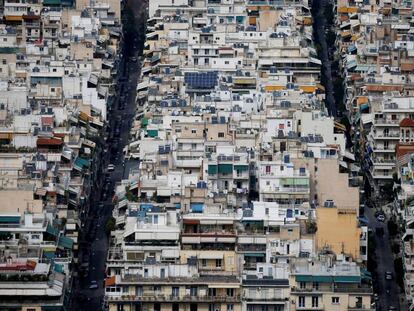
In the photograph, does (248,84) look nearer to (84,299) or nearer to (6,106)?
(6,106)

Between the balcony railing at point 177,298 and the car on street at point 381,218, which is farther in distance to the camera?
the car on street at point 381,218

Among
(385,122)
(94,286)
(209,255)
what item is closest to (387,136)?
(385,122)

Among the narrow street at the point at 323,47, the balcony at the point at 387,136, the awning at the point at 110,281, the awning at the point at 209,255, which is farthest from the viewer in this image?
the narrow street at the point at 323,47

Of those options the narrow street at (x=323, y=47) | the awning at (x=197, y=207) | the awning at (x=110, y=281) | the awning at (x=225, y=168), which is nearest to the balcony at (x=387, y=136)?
the narrow street at (x=323, y=47)

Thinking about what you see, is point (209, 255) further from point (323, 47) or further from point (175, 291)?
point (323, 47)

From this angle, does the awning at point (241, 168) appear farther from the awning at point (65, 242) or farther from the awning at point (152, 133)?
the awning at point (65, 242)

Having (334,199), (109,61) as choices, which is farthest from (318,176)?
(109,61)
